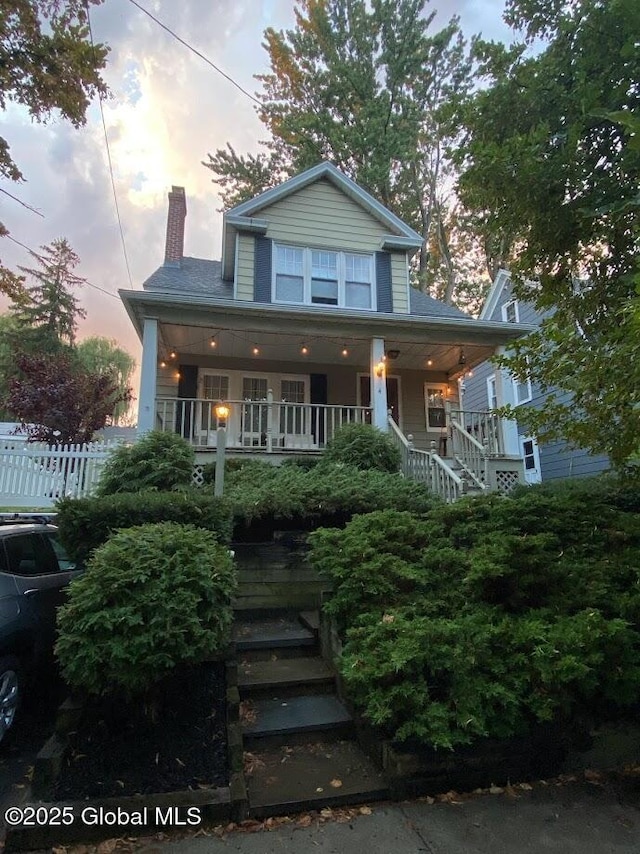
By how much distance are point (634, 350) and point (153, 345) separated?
8.06 meters

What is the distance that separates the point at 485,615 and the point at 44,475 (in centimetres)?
762

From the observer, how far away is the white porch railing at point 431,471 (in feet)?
23.5

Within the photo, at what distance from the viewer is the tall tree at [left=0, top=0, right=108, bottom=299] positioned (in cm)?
713

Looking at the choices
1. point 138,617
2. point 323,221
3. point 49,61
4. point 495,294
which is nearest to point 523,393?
point 495,294

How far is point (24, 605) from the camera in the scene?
353 centimetres

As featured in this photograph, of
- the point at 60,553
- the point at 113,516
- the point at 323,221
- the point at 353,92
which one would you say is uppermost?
the point at 353,92

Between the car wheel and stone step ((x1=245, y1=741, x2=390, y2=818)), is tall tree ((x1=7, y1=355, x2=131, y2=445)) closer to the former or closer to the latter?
the car wheel

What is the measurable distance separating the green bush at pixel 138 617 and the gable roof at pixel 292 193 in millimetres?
9481

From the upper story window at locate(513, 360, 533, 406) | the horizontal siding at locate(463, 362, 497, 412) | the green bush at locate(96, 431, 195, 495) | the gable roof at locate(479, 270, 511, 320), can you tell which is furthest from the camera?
the horizontal siding at locate(463, 362, 497, 412)

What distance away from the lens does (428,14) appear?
18.2 m

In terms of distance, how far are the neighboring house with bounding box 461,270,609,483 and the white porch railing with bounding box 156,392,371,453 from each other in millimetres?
3119

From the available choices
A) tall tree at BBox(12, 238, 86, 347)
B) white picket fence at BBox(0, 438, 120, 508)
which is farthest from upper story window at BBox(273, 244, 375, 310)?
tall tree at BBox(12, 238, 86, 347)

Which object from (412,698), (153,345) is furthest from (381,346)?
(412,698)

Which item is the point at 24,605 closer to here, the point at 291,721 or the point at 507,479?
the point at 291,721
